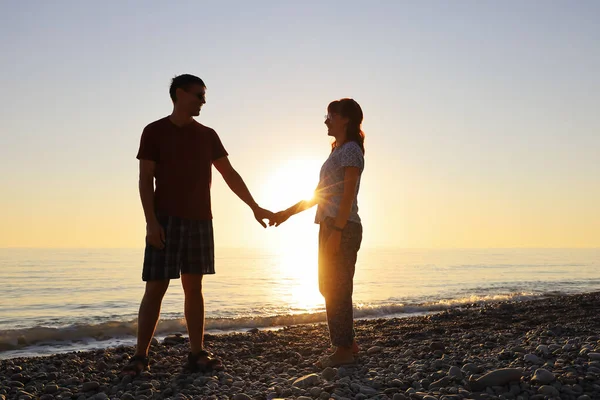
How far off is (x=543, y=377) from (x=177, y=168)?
11.9ft

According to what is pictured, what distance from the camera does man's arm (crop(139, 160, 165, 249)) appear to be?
197 inches

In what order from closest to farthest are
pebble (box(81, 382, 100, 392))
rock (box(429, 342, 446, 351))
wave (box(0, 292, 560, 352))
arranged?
pebble (box(81, 382, 100, 392)), rock (box(429, 342, 446, 351)), wave (box(0, 292, 560, 352))

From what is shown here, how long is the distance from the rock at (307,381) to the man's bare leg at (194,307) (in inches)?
49.1

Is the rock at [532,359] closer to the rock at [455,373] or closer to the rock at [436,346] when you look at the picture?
the rock at [455,373]

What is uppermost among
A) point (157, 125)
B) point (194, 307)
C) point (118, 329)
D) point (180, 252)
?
point (157, 125)

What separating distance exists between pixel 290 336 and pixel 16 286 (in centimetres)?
2162

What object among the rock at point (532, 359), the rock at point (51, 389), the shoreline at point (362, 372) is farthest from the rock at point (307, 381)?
the rock at point (51, 389)

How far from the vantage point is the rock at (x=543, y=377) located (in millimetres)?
4075

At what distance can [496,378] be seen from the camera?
4.17 meters

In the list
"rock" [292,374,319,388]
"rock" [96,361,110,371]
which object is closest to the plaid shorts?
"rock" [292,374,319,388]

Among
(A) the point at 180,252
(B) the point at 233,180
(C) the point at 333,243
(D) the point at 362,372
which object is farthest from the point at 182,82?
(D) the point at 362,372

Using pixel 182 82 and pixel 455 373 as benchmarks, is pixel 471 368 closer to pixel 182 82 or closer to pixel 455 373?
pixel 455 373

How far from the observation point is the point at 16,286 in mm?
25797

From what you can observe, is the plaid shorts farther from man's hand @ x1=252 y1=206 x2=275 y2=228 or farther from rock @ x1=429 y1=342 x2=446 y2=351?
rock @ x1=429 y1=342 x2=446 y2=351
